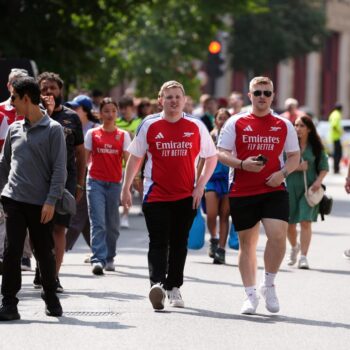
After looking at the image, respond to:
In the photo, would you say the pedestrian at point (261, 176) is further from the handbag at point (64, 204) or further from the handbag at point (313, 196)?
A: the handbag at point (313, 196)

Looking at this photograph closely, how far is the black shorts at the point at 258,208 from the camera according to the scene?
34.8 ft

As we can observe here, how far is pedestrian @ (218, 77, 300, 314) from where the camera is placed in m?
10.6

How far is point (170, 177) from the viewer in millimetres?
10836

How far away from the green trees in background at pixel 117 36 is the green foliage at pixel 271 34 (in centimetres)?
2104

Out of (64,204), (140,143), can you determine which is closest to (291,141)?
(140,143)

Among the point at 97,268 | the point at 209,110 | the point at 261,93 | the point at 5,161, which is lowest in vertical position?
the point at 97,268

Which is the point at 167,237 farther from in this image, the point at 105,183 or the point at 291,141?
the point at 105,183

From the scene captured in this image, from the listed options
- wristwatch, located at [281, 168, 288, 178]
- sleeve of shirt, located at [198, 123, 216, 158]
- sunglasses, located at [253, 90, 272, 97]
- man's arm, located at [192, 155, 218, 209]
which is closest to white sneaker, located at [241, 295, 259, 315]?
man's arm, located at [192, 155, 218, 209]

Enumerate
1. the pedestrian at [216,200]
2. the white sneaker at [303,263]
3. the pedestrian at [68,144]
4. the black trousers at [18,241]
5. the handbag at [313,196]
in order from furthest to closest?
1. the pedestrian at [216,200]
2. the handbag at [313,196]
3. the white sneaker at [303,263]
4. the pedestrian at [68,144]
5. the black trousers at [18,241]

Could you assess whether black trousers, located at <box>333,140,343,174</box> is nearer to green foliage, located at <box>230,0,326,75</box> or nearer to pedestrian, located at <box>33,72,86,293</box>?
green foliage, located at <box>230,0,326,75</box>

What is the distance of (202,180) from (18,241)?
1.62 meters

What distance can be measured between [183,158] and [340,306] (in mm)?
1696

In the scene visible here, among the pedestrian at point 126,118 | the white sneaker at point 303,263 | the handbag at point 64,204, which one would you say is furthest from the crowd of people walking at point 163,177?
the pedestrian at point 126,118

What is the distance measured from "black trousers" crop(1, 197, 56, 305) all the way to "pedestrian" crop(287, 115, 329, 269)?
A: 4.89 metres
